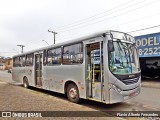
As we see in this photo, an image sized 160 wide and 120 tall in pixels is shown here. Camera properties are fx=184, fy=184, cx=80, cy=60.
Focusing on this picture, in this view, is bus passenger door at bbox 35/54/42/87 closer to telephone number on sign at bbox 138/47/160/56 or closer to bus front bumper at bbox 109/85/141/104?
bus front bumper at bbox 109/85/141/104

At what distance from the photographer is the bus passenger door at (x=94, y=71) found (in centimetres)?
694

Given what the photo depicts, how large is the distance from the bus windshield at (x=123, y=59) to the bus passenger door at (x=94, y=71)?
0.49 metres

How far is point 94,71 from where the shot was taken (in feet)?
24.1

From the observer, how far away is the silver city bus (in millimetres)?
6582

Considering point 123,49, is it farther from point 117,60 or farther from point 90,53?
point 90,53

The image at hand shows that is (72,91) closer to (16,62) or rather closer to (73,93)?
(73,93)

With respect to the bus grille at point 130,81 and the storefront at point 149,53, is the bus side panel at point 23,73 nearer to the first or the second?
the bus grille at point 130,81

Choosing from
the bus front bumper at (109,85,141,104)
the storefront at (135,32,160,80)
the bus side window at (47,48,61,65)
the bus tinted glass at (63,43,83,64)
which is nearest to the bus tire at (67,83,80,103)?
the bus tinted glass at (63,43,83,64)

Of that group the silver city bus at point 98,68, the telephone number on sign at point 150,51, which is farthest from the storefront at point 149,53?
the silver city bus at point 98,68

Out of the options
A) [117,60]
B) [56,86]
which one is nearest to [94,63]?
[117,60]

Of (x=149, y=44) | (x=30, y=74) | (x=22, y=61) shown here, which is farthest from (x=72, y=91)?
(x=149, y=44)

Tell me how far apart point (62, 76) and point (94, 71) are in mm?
2270

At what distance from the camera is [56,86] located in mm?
9641

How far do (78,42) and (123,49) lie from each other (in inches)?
80.9
